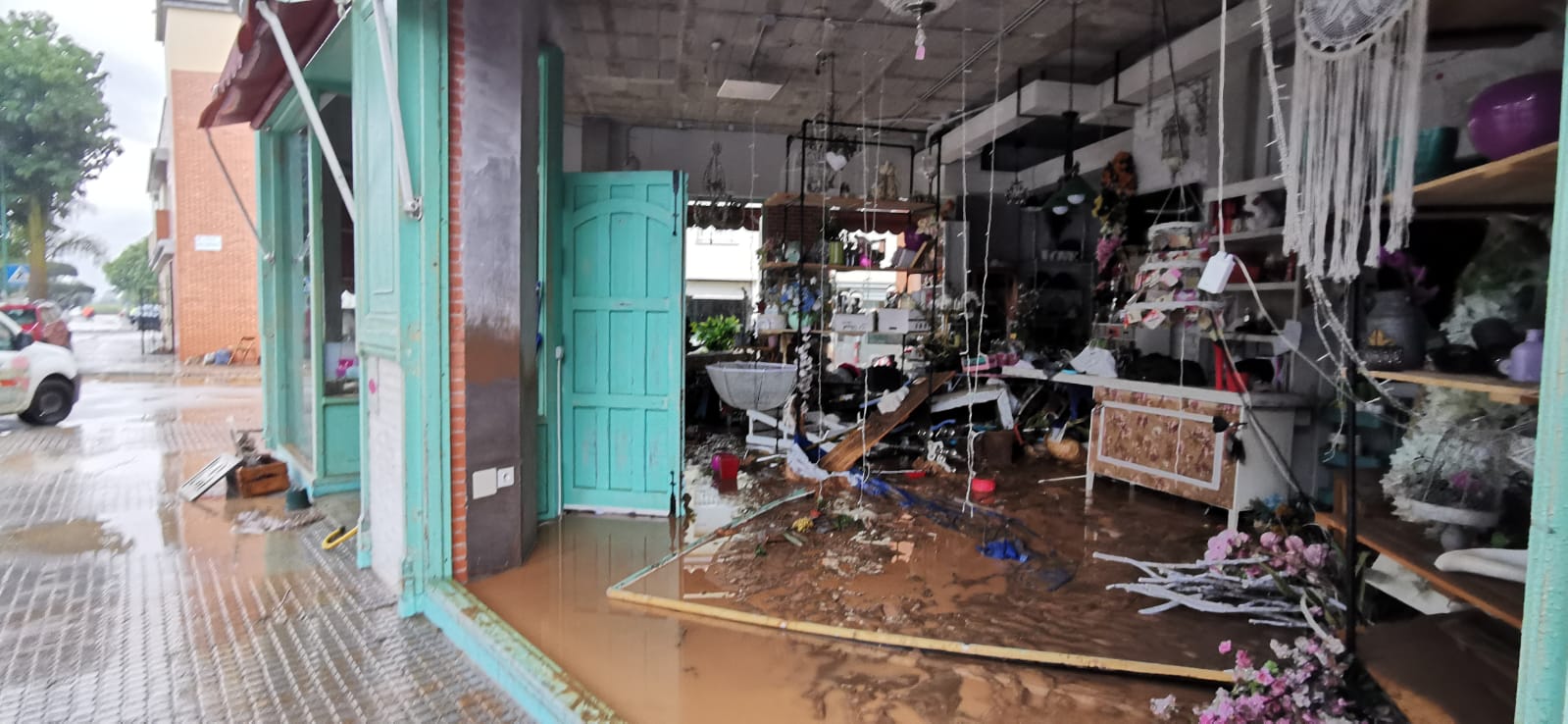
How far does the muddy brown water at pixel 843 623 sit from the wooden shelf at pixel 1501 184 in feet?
6.19

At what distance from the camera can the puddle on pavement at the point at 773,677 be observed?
115 inches

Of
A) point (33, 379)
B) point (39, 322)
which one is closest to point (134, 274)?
point (39, 322)

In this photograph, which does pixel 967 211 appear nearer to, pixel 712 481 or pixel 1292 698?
pixel 712 481

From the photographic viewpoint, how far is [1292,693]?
8.23 feet

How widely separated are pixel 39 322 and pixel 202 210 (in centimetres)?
503

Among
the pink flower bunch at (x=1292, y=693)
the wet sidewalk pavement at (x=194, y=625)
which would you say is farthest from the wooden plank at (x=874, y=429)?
the pink flower bunch at (x=1292, y=693)

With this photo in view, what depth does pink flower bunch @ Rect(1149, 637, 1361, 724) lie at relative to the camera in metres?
2.45

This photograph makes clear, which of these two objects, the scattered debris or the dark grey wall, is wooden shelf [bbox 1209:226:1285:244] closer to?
the dark grey wall

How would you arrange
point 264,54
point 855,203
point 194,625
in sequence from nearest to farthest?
point 194,625 → point 264,54 → point 855,203

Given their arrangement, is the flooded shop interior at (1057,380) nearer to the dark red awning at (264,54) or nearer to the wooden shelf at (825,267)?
the wooden shelf at (825,267)

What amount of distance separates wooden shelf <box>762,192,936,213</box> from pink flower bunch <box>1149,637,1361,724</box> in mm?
5938

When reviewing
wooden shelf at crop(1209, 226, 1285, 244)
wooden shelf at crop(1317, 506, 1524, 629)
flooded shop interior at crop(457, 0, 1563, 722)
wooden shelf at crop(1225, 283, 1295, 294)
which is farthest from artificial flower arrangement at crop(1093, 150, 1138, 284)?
wooden shelf at crop(1317, 506, 1524, 629)

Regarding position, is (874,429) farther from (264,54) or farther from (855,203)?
(264,54)

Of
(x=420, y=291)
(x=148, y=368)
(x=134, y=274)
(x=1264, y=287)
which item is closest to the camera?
(x=420, y=291)
